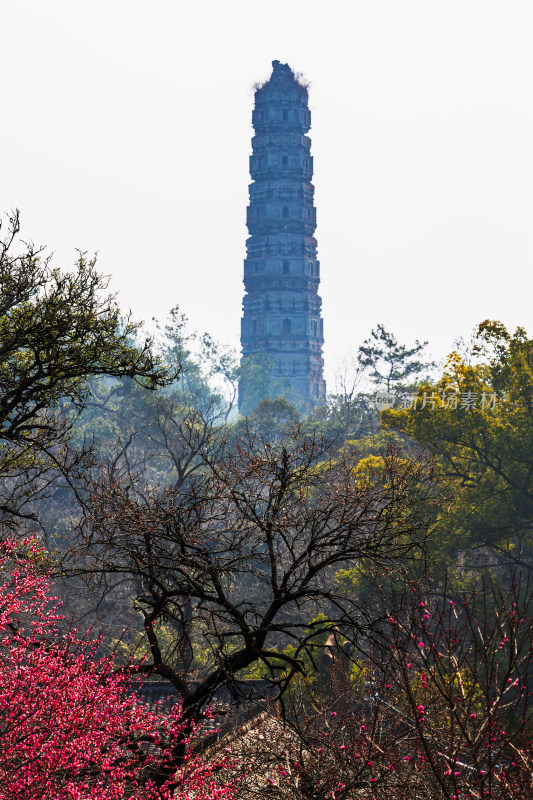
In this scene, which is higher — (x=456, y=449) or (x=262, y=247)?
(x=262, y=247)

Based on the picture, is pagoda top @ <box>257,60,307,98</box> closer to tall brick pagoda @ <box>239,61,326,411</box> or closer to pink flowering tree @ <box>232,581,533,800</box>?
tall brick pagoda @ <box>239,61,326,411</box>

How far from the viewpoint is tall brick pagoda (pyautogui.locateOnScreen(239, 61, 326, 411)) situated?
84625 millimetres

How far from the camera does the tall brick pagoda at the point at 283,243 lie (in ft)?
278

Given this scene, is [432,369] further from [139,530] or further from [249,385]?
[139,530]

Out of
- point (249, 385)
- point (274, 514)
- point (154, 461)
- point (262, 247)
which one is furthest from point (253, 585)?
point (262, 247)

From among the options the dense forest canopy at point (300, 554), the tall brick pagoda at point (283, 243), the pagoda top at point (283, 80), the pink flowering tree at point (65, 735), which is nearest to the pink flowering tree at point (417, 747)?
the dense forest canopy at point (300, 554)

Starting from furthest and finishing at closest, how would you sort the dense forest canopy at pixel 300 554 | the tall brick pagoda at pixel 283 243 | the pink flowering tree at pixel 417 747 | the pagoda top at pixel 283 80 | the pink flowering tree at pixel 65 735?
the pagoda top at pixel 283 80 < the tall brick pagoda at pixel 283 243 < the dense forest canopy at pixel 300 554 < the pink flowering tree at pixel 65 735 < the pink flowering tree at pixel 417 747

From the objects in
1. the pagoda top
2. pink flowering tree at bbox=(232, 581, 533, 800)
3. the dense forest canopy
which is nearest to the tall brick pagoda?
the pagoda top

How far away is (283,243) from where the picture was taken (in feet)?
278

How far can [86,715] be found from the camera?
334 inches

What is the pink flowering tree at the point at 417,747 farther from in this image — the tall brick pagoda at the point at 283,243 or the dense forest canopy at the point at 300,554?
the tall brick pagoda at the point at 283,243

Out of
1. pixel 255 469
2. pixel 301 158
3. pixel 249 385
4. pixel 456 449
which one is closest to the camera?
pixel 255 469

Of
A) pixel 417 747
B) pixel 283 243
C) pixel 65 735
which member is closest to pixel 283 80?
pixel 283 243

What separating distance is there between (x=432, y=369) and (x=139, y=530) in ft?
178
